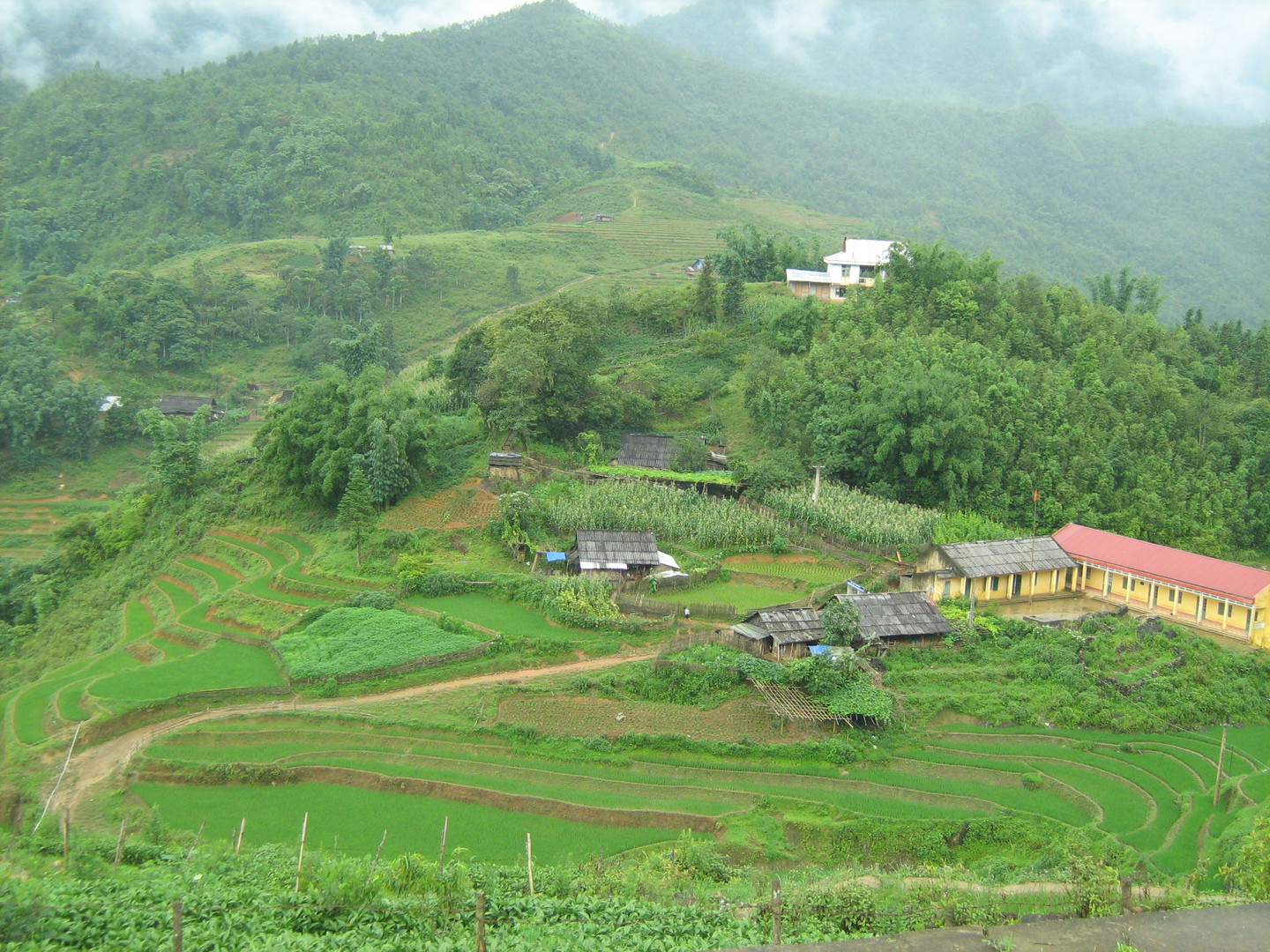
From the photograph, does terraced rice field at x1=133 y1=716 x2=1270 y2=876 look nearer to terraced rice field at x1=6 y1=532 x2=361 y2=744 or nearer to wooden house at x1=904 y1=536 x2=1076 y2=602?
terraced rice field at x1=6 y1=532 x2=361 y2=744

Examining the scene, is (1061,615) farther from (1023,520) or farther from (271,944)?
(271,944)

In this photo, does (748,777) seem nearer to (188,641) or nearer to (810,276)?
(188,641)

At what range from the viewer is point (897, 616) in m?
25.8

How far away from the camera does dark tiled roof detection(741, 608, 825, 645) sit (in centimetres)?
2433

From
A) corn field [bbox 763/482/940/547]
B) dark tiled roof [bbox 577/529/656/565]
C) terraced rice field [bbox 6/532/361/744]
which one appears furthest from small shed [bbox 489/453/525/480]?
corn field [bbox 763/482/940/547]

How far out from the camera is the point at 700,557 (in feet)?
97.6

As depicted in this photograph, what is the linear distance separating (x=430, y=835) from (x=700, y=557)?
45.2 feet

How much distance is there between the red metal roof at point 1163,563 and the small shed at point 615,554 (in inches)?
510

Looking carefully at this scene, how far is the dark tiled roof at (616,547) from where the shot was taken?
28.5 metres

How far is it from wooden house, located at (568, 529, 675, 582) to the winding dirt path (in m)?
4.15

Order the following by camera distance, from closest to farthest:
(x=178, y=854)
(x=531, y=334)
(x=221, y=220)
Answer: (x=178, y=854)
(x=531, y=334)
(x=221, y=220)

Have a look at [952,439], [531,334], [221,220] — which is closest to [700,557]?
[952,439]

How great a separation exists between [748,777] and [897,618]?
7.47 meters

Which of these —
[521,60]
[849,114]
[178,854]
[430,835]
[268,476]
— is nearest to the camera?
[178,854]
